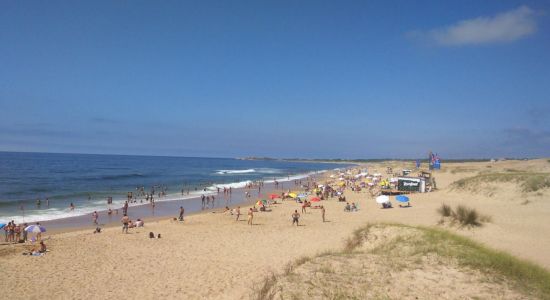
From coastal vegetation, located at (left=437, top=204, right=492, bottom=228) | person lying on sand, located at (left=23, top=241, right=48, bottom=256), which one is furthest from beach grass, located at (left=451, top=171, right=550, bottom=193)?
person lying on sand, located at (left=23, top=241, right=48, bottom=256)

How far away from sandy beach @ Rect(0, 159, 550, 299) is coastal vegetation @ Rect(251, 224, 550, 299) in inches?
145

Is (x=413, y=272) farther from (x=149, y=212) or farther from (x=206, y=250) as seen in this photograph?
(x=149, y=212)

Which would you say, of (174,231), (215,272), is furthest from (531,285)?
(174,231)

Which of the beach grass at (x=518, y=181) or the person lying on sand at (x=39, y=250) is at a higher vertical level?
the beach grass at (x=518, y=181)

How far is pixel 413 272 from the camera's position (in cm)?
718

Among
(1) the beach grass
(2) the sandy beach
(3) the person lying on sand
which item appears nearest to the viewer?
(2) the sandy beach

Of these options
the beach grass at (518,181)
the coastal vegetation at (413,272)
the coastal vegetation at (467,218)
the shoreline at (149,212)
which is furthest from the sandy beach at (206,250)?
the coastal vegetation at (413,272)

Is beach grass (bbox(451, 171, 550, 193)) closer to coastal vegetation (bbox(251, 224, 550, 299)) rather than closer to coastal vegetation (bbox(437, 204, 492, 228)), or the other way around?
coastal vegetation (bbox(437, 204, 492, 228))

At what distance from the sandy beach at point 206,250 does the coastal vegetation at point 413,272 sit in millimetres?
3685

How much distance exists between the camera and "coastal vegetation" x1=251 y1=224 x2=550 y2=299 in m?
6.25

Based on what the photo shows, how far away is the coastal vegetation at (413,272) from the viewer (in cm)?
625

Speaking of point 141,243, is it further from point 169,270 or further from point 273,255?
point 273,255

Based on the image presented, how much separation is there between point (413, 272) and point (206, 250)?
37.3 feet

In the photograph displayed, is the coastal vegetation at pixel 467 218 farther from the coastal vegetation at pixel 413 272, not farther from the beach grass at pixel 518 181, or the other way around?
the beach grass at pixel 518 181
